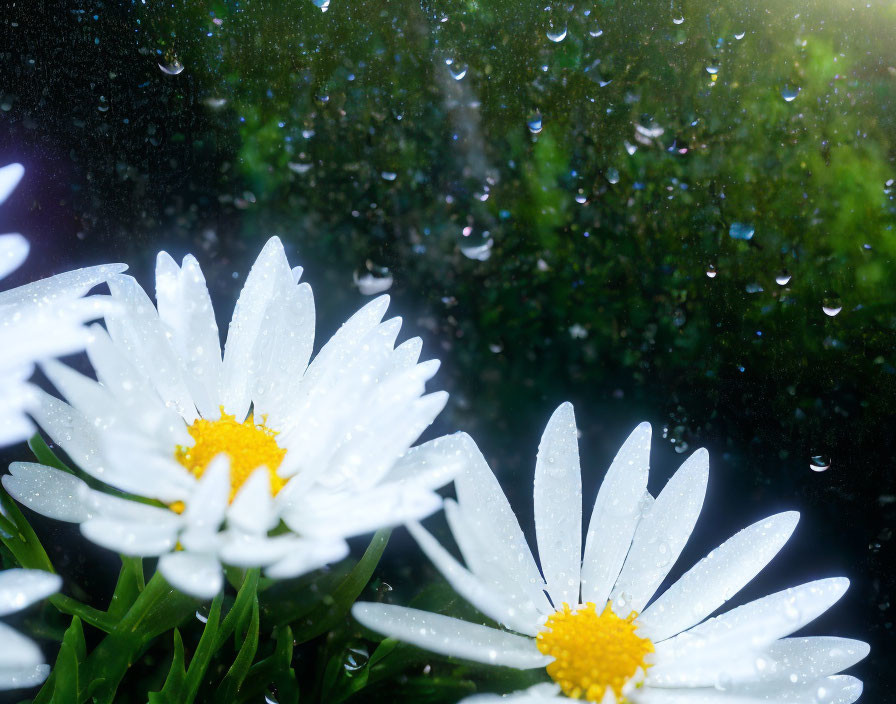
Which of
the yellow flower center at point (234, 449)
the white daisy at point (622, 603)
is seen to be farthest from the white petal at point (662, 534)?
the yellow flower center at point (234, 449)

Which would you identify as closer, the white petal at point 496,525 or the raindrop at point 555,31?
the white petal at point 496,525

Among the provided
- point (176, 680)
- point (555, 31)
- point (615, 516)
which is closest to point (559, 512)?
point (615, 516)

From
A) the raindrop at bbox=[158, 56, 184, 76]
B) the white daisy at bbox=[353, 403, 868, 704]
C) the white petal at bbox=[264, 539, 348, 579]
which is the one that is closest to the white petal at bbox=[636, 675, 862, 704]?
the white daisy at bbox=[353, 403, 868, 704]

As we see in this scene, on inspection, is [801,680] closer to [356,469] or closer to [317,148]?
[356,469]

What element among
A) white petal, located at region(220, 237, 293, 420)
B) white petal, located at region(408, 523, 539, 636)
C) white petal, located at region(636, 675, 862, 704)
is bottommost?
white petal, located at region(636, 675, 862, 704)

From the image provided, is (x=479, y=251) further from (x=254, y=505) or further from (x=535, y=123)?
(x=254, y=505)

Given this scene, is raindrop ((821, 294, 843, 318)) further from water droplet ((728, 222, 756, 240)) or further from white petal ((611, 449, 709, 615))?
white petal ((611, 449, 709, 615))

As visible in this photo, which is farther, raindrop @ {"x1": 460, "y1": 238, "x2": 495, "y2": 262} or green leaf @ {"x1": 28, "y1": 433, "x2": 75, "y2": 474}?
raindrop @ {"x1": 460, "y1": 238, "x2": 495, "y2": 262}

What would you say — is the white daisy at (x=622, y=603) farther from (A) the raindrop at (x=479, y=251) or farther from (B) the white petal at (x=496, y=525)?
(A) the raindrop at (x=479, y=251)
